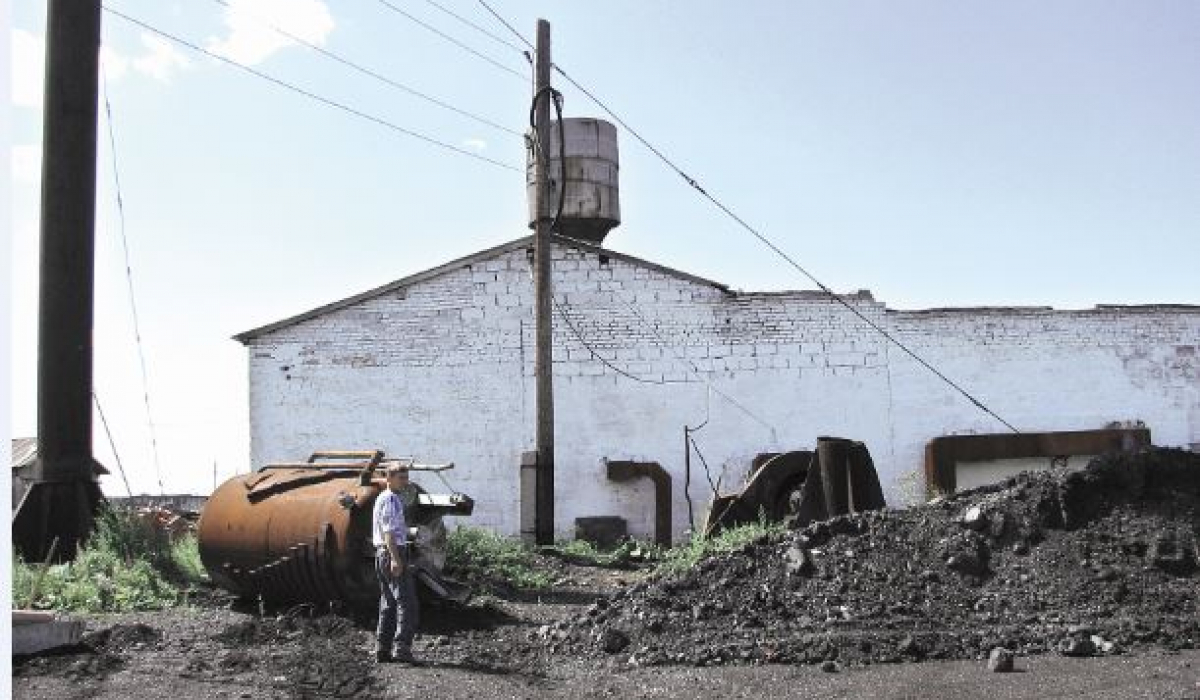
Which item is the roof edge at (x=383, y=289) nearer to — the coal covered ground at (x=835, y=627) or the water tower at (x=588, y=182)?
the water tower at (x=588, y=182)

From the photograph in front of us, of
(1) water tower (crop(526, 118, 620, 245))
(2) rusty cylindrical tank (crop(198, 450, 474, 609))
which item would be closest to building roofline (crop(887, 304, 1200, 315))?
(1) water tower (crop(526, 118, 620, 245))

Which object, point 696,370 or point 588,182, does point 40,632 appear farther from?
point 588,182

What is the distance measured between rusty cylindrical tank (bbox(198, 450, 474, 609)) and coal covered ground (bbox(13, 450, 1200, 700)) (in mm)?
320

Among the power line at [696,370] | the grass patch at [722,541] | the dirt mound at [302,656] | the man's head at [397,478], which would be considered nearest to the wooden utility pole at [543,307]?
the grass patch at [722,541]

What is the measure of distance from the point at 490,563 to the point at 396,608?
14.3 ft

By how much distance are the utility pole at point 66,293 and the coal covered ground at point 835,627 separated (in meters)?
3.01

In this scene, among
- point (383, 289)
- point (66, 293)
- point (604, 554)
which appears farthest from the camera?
point (383, 289)

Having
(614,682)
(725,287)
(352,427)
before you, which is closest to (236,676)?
(614,682)


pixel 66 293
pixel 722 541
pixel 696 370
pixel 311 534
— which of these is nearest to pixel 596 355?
pixel 696 370

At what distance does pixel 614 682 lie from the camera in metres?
8.43

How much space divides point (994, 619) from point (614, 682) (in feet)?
10.1

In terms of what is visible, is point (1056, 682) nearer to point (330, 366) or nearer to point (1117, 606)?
point (1117, 606)

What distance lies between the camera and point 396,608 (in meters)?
9.42

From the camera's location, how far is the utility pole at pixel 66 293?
13.5 meters
